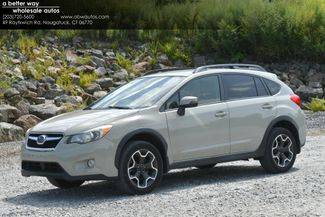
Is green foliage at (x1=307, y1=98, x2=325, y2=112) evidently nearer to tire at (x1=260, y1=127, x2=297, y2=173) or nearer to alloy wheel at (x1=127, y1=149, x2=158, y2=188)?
tire at (x1=260, y1=127, x2=297, y2=173)

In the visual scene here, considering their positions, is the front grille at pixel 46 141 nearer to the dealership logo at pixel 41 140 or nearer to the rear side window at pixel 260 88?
the dealership logo at pixel 41 140

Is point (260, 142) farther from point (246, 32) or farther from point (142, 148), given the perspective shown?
point (246, 32)

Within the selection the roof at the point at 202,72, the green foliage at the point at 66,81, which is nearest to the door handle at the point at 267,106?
the roof at the point at 202,72

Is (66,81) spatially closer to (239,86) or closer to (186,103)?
(239,86)

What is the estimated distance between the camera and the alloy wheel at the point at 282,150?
1087 cm

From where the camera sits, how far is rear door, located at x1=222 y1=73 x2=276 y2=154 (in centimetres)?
1044

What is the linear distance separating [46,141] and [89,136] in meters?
0.63

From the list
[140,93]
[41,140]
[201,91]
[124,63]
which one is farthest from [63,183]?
[124,63]

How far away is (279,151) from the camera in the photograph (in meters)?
10.9

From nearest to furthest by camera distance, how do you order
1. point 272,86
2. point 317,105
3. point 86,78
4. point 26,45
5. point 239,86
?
point 239,86, point 272,86, point 86,78, point 26,45, point 317,105

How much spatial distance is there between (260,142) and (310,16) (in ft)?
Answer: 47.3

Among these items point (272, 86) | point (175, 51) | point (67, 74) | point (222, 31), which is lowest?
point (272, 86)

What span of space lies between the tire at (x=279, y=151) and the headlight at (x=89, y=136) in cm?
290

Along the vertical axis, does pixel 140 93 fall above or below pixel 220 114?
above
